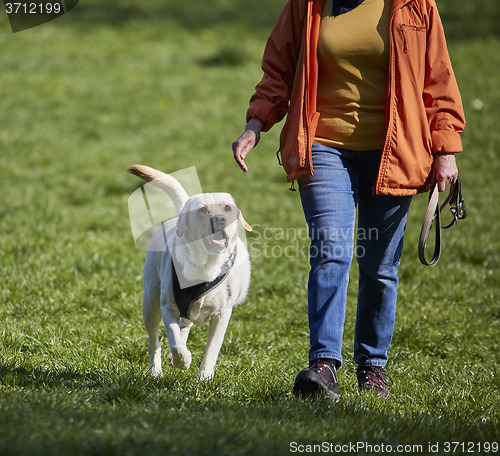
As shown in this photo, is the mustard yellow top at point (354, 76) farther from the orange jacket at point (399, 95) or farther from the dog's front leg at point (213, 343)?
the dog's front leg at point (213, 343)

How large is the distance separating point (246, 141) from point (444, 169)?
106 cm

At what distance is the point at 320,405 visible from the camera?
10.8 ft

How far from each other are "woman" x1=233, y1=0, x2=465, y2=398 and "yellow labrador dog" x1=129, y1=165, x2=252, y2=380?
354mm

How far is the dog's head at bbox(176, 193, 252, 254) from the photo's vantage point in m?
3.67

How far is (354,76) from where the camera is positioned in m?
3.55

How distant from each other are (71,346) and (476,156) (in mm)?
7525

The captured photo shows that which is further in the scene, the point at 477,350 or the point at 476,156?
the point at 476,156

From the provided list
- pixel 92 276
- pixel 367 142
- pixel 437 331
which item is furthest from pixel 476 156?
pixel 367 142

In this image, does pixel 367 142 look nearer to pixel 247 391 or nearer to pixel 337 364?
pixel 337 364

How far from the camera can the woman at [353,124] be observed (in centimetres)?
347

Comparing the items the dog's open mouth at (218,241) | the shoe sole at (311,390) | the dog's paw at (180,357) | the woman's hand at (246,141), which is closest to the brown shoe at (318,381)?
the shoe sole at (311,390)

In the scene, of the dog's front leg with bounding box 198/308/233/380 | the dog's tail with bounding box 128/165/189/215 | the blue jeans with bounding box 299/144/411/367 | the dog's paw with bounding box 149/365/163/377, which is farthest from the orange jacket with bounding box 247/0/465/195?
the dog's paw with bounding box 149/365/163/377

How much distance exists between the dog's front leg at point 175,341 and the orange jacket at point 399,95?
3.30 ft

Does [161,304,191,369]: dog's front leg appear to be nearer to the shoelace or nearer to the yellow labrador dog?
the yellow labrador dog
